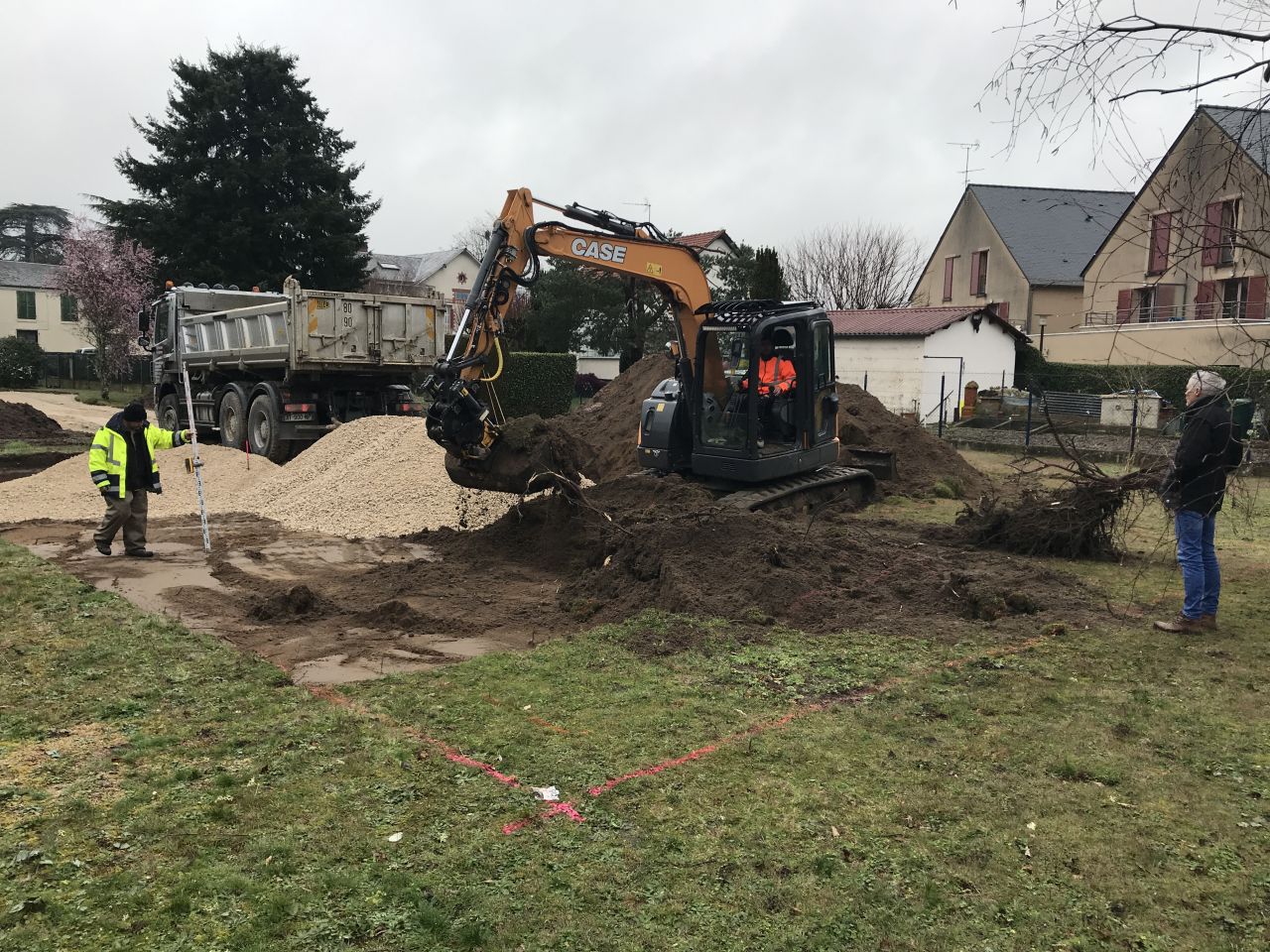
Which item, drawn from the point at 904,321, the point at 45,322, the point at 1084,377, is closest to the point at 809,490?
the point at 904,321

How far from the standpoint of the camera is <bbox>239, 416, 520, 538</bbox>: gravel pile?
1153 cm

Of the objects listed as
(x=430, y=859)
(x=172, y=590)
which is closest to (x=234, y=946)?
(x=430, y=859)

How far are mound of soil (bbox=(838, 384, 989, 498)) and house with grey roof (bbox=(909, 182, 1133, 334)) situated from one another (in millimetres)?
23185

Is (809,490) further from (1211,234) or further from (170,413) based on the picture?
(170,413)

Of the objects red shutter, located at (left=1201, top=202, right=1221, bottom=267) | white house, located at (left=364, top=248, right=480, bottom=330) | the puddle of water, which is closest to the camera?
red shutter, located at (left=1201, top=202, right=1221, bottom=267)

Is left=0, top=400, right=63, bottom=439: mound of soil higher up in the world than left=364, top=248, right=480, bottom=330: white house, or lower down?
lower down

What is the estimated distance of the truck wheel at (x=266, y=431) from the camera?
16.0m

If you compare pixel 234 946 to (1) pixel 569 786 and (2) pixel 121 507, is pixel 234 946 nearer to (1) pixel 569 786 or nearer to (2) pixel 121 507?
(1) pixel 569 786

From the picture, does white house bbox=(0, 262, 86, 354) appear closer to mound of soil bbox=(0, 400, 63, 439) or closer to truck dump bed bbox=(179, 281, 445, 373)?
mound of soil bbox=(0, 400, 63, 439)

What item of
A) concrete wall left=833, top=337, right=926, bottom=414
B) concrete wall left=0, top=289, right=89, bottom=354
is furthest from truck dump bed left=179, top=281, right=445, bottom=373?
concrete wall left=0, top=289, right=89, bottom=354

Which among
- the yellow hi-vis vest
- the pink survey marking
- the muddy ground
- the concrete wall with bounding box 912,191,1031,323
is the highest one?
the concrete wall with bounding box 912,191,1031,323

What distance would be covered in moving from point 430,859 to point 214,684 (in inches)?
106

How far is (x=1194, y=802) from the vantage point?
417 centimetres

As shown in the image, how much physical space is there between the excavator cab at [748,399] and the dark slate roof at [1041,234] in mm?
31862
